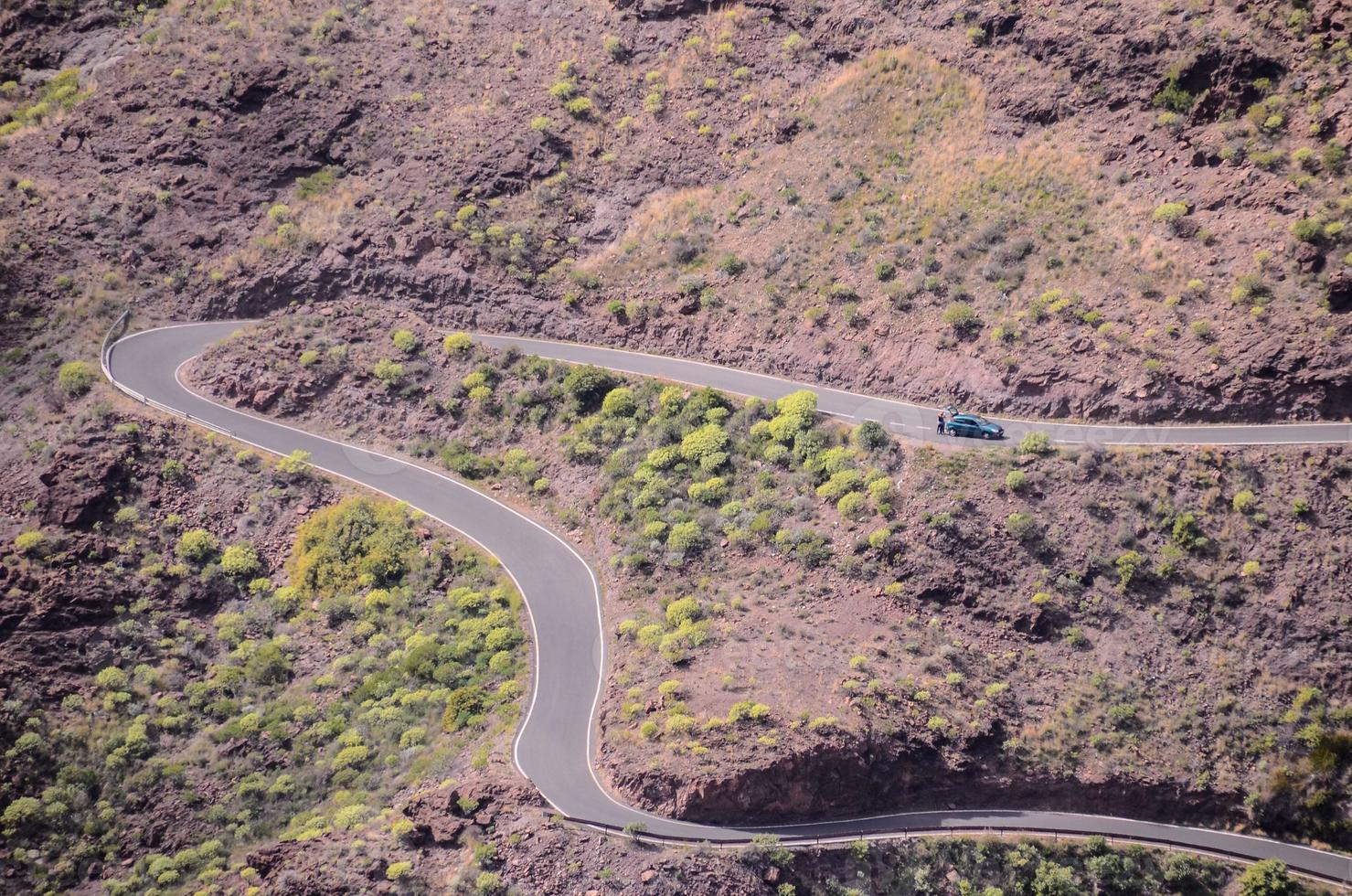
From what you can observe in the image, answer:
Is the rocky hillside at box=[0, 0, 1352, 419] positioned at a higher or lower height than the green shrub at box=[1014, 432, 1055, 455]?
higher

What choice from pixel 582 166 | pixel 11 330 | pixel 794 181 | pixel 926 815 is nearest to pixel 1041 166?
pixel 794 181

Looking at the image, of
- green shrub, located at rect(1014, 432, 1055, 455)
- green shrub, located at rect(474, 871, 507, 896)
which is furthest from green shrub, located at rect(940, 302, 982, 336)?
green shrub, located at rect(474, 871, 507, 896)

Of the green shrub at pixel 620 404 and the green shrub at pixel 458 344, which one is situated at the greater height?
the green shrub at pixel 458 344

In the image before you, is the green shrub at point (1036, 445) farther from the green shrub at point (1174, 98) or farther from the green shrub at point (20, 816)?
the green shrub at point (20, 816)

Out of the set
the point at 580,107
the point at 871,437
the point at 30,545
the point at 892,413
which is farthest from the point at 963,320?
the point at 30,545

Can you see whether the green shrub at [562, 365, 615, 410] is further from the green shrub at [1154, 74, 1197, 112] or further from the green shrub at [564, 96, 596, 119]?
the green shrub at [1154, 74, 1197, 112]

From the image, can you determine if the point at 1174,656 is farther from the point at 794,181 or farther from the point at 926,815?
the point at 794,181

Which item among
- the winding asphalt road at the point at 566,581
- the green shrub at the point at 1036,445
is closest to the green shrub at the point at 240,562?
the winding asphalt road at the point at 566,581
